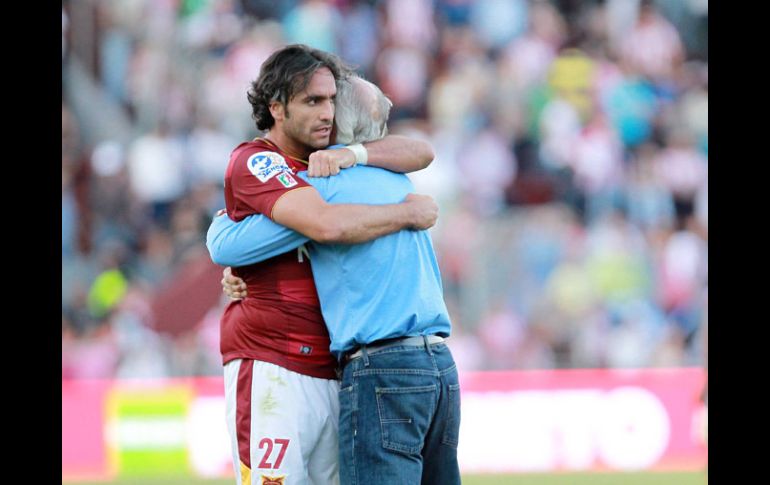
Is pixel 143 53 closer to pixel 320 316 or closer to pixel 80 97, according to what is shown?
pixel 80 97

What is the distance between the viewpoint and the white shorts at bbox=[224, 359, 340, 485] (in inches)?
172

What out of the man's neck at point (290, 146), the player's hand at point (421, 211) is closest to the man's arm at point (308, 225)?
the player's hand at point (421, 211)

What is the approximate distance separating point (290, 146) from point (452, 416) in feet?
4.07

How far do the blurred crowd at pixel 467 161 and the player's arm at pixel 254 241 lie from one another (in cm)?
589

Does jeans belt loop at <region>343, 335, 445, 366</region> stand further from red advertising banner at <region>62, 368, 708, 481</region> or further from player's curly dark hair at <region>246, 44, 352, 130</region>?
red advertising banner at <region>62, 368, 708, 481</region>

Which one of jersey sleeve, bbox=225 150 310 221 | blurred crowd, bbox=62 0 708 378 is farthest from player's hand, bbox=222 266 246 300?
blurred crowd, bbox=62 0 708 378

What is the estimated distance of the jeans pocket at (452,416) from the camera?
4.34m

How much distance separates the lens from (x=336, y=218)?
4.24 meters

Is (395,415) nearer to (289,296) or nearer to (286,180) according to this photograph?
(289,296)

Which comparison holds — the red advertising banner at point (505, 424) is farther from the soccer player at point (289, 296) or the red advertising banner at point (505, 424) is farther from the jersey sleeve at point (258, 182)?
the jersey sleeve at point (258, 182)

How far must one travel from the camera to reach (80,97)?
1159 centimetres

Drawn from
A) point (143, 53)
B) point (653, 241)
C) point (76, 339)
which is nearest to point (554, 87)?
point (653, 241)

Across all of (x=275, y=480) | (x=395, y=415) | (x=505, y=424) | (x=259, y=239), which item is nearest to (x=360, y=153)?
(x=259, y=239)

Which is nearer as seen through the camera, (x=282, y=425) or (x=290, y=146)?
(x=282, y=425)
